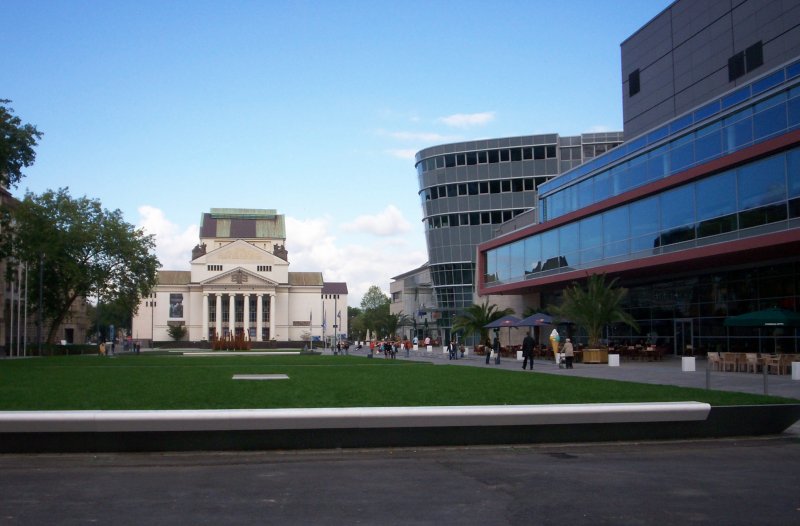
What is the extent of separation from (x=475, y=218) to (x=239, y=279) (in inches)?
2487

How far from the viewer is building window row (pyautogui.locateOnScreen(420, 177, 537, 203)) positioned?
83375mm

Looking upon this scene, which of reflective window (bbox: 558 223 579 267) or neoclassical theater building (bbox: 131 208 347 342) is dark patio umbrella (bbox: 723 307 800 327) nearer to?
reflective window (bbox: 558 223 579 267)

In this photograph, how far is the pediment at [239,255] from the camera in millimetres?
140625

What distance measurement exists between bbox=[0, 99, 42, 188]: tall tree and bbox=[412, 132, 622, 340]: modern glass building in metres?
51.5

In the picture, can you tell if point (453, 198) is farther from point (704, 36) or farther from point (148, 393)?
point (148, 393)

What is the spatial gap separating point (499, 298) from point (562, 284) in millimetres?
14527

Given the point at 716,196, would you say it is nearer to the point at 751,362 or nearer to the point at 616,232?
the point at 751,362

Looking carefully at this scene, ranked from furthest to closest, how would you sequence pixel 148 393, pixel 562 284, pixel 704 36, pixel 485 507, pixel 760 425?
pixel 562 284, pixel 704 36, pixel 148 393, pixel 760 425, pixel 485 507

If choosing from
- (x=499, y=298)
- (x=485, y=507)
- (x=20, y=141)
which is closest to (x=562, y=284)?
(x=499, y=298)

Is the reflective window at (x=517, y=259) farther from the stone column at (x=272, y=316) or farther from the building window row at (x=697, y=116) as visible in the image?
the stone column at (x=272, y=316)

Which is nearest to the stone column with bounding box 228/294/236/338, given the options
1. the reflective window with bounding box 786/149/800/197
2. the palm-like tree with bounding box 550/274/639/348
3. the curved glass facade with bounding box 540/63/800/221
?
the curved glass facade with bounding box 540/63/800/221

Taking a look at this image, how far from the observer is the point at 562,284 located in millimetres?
51812

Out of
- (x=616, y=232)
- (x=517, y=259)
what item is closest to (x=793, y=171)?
(x=616, y=232)

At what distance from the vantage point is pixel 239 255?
141500 mm
